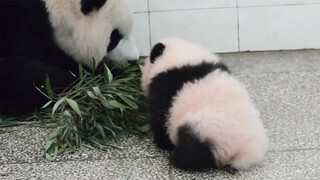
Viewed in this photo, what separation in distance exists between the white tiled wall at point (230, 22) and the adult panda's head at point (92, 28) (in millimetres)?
1169

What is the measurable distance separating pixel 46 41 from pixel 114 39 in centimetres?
49

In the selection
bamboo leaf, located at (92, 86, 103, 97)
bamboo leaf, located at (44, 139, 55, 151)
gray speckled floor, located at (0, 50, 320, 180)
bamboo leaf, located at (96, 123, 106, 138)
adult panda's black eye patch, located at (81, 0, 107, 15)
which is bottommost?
gray speckled floor, located at (0, 50, 320, 180)

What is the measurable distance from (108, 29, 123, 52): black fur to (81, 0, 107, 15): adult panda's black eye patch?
279 millimetres

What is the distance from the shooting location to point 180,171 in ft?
9.46

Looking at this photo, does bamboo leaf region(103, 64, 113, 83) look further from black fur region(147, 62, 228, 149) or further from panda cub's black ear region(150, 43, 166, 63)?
black fur region(147, 62, 228, 149)

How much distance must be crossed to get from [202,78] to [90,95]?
801 millimetres

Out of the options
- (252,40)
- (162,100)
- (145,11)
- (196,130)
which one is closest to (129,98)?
(162,100)

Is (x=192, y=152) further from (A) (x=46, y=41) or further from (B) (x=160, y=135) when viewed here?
(A) (x=46, y=41)

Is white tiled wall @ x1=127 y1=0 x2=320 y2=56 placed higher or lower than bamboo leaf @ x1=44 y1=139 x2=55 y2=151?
higher

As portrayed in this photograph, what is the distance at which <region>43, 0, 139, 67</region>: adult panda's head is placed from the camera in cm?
368

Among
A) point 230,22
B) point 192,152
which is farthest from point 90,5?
point 230,22

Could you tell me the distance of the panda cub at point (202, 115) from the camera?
9.01 feet

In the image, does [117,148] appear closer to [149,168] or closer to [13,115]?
[149,168]

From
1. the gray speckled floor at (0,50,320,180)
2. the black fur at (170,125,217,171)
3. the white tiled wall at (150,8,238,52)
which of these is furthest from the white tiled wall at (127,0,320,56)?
the black fur at (170,125,217,171)
